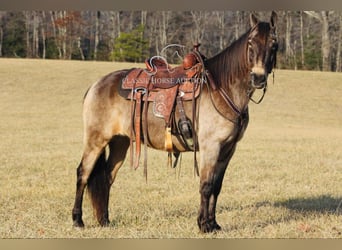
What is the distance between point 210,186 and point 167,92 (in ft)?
3.51

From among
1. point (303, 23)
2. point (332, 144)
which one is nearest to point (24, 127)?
point (332, 144)

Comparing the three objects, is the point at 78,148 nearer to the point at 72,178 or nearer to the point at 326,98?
the point at 72,178

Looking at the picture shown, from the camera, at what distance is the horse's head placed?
15.1 feet

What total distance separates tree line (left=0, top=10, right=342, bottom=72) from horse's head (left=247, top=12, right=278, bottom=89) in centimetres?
839

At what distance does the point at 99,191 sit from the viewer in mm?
5578

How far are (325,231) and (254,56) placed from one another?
2.11m

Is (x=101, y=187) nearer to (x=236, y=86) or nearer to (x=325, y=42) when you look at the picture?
(x=236, y=86)

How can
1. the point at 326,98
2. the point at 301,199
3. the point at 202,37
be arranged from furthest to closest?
1. the point at 326,98
2. the point at 202,37
3. the point at 301,199

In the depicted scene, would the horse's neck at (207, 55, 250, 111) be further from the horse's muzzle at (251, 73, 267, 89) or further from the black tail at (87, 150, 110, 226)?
the black tail at (87, 150, 110, 226)

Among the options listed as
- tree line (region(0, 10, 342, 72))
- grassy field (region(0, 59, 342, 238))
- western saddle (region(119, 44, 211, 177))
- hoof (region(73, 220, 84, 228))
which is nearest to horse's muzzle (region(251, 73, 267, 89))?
western saddle (region(119, 44, 211, 177))

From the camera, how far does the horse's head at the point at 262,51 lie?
181 inches

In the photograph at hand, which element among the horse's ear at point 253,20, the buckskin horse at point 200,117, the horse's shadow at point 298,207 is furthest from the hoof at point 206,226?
the horse's ear at point 253,20

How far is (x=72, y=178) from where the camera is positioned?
28.1 feet

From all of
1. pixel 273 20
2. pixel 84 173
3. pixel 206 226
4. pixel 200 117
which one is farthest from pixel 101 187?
pixel 273 20
